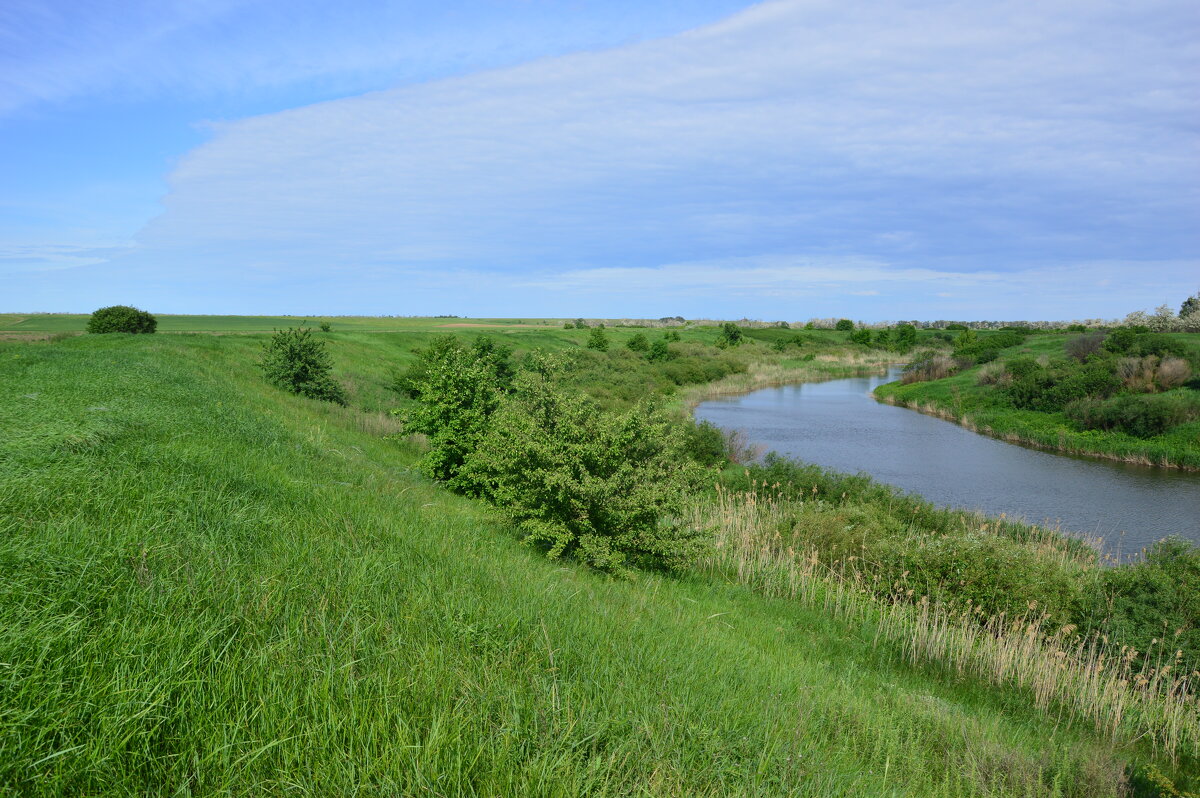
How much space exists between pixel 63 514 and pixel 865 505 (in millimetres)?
14970

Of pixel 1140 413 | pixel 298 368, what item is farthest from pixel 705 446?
pixel 1140 413

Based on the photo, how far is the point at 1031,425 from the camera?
1411 inches

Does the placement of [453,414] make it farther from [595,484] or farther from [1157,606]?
[1157,606]

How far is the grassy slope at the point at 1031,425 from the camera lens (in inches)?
1122

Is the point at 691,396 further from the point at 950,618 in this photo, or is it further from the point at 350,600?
the point at 350,600

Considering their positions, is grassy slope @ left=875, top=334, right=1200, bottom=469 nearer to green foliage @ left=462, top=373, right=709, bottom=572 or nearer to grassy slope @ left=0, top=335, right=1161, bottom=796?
grassy slope @ left=0, top=335, right=1161, bottom=796

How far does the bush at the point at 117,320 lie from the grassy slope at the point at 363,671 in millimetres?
31479

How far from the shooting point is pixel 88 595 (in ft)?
12.2

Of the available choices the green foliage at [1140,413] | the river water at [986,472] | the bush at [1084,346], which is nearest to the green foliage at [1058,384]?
the green foliage at [1140,413]

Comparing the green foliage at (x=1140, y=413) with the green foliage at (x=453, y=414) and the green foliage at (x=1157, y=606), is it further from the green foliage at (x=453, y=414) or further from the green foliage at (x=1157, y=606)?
the green foliage at (x=453, y=414)

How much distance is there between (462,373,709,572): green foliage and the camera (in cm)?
963

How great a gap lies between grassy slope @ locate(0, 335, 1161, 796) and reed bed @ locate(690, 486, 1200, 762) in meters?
0.64

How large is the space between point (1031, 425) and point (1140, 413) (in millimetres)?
5297

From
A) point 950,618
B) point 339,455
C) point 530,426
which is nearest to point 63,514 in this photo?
point 530,426
